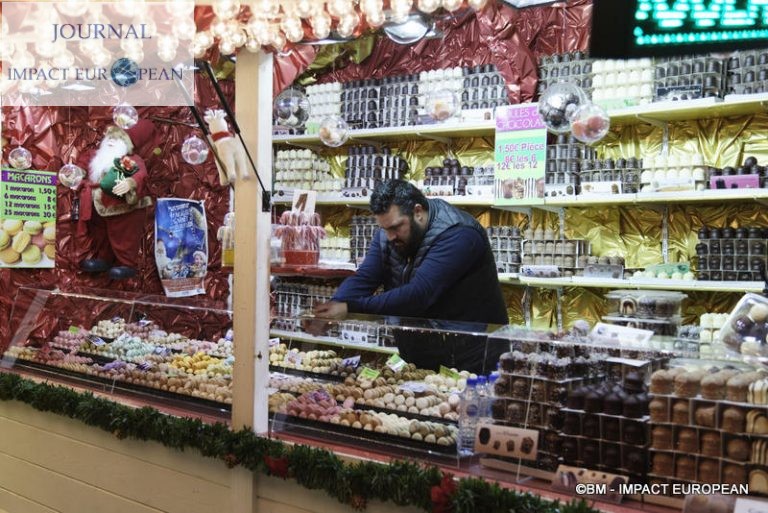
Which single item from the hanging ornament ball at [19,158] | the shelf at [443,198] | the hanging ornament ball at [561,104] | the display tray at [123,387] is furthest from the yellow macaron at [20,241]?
the hanging ornament ball at [561,104]

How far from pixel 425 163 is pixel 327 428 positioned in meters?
4.04

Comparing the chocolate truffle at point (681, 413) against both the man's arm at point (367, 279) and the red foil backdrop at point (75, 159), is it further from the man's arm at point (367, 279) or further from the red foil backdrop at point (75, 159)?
the red foil backdrop at point (75, 159)

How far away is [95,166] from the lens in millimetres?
6781

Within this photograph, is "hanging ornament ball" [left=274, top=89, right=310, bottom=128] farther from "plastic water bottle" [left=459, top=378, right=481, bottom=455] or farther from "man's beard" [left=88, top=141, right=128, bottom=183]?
"man's beard" [left=88, top=141, right=128, bottom=183]

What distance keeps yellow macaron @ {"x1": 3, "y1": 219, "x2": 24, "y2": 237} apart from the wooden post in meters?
3.76

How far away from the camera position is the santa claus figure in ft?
22.0

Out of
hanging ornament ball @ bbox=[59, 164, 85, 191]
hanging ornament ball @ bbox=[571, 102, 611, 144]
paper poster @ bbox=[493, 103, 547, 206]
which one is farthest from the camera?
hanging ornament ball @ bbox=[59, 164, 85, 191]

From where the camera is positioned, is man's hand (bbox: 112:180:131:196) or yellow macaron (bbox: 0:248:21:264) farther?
man's hand (bbox: 112:180:131:196)

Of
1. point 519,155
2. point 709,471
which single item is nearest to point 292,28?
point 709,471

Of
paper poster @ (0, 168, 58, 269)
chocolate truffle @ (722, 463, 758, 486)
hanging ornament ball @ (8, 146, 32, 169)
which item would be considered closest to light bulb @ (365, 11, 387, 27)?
chocolate truffle @ (722, 463, 758, 486)

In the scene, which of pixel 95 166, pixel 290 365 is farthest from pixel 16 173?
pixel 290 365

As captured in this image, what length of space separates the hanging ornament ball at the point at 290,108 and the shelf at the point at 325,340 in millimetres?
1143

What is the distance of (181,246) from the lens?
7.37 metres

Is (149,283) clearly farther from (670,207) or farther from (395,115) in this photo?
(670,207)
